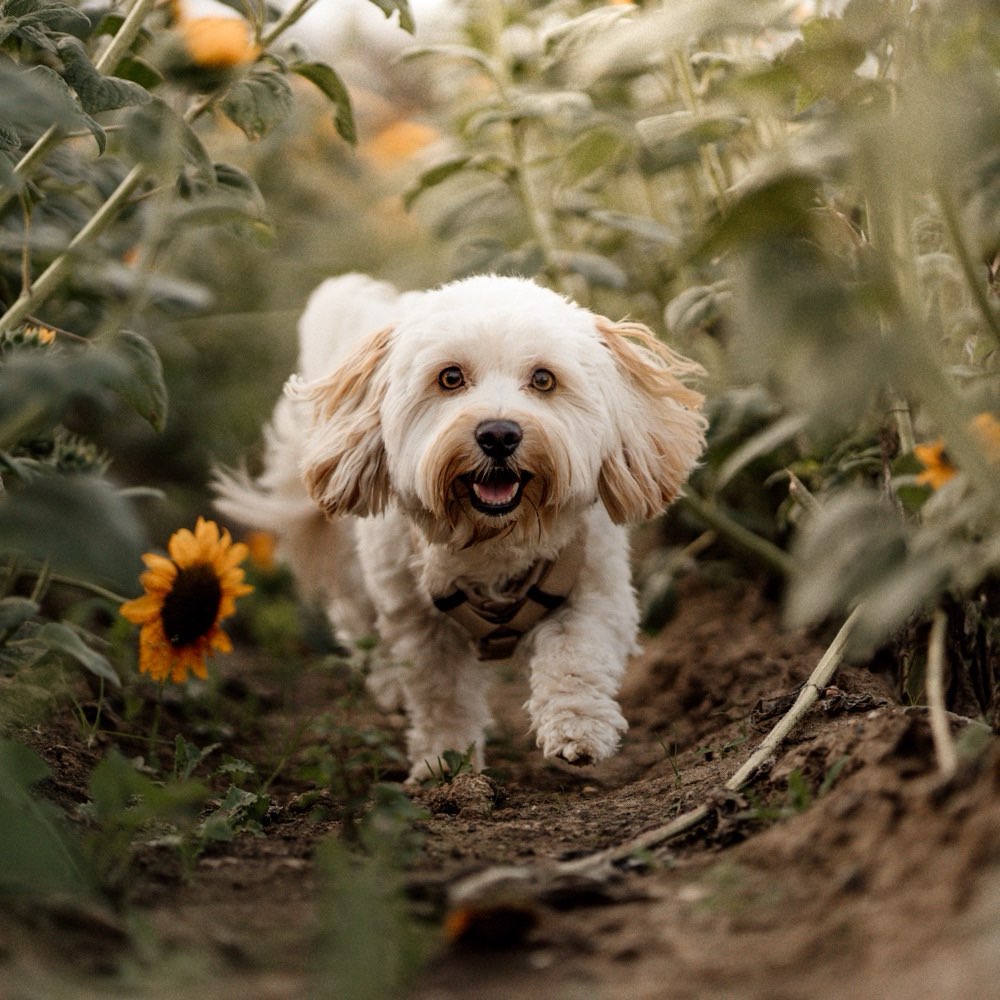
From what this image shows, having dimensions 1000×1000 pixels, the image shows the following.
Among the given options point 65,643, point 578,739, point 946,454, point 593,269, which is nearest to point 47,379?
point 65,643

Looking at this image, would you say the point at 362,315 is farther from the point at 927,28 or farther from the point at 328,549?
the point at 927,28

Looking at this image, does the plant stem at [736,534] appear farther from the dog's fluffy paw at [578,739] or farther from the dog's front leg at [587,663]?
the dog's fluffy paw at [578,739]

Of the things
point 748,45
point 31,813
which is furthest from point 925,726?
point 748,45

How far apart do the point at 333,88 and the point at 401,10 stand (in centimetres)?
25

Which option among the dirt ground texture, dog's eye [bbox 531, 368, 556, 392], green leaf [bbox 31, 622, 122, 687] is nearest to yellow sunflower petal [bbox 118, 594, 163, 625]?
green leaf [bbox 31, 622, 122, 687]

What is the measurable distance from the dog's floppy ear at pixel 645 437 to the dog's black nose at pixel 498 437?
367 millimetres

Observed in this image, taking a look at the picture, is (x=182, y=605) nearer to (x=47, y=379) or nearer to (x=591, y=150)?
(x=47, y=379)

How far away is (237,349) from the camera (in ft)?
20.8

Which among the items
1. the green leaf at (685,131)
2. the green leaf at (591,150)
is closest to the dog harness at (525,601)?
the green leaf at (685,131)

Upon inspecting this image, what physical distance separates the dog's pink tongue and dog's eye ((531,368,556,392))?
0.24 metres

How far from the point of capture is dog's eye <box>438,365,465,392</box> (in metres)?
2.97

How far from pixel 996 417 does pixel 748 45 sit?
2.16 metres

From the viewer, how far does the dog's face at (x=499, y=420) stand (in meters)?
2.82

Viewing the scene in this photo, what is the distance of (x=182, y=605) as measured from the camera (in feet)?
9.64
